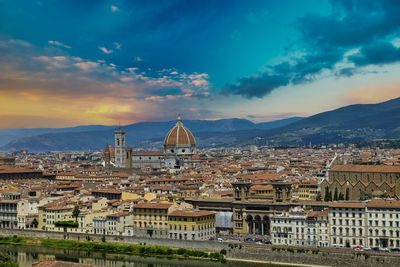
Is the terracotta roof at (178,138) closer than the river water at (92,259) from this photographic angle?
No

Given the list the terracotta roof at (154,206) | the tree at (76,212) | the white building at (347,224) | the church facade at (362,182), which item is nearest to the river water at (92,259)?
the tree at (76,212)

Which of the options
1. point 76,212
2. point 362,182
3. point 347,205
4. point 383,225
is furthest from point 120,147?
point 383,225

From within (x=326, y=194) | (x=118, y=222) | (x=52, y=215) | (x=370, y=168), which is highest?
(x=370, y=168)

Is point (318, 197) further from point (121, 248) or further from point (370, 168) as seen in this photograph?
point (121, 248)

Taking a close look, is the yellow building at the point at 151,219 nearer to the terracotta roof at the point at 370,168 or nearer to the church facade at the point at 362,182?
the church facade at the point at 362,182

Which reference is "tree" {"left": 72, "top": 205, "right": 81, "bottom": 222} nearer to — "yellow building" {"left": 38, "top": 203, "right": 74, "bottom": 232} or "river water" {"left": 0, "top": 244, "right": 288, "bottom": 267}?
"yellow building" {"left": 38, "top": 203, "right": 74, "bottom": 232}

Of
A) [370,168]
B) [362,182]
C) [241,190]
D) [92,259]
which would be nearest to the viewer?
[92,259]

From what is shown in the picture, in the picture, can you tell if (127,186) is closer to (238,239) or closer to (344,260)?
(238,239)
